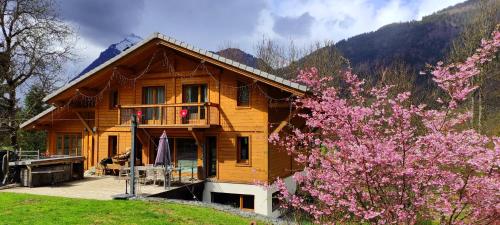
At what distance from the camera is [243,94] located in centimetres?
1931

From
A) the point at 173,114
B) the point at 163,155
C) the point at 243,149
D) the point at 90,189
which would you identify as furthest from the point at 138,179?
the point at 243,149

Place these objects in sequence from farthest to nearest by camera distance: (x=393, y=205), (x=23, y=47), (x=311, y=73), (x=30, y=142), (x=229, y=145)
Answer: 1. (x=30, y=142)
2. (x=23, y=47)
3. (x=229, y=145)
4. (x=311, y=73)
5. (x=393, y=205)

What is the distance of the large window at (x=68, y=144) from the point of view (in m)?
24.1

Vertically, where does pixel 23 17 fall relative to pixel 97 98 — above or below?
above

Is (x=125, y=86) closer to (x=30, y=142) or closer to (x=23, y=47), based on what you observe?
(x=23, y=47)

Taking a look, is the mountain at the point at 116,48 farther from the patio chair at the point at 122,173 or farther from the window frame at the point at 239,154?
the window frame at the point at 239,154

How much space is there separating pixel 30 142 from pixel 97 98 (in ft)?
51.4

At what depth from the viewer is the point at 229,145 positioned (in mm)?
19266

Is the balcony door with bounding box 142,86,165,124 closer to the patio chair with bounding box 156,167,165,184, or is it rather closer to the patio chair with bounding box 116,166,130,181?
the patio chair with bounding box 116,166,130,181

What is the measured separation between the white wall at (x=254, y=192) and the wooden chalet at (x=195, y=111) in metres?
0.04

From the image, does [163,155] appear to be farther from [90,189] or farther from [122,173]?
[122,173]

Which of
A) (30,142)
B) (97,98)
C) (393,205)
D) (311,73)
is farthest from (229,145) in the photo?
(30,142)

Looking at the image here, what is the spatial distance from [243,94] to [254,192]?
467 cm

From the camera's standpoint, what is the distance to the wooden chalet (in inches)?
726
